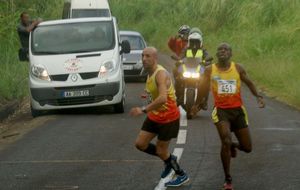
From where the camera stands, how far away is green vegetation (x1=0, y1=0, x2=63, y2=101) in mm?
19562

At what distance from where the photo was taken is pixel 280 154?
11.2 m

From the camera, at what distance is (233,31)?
36.3 m

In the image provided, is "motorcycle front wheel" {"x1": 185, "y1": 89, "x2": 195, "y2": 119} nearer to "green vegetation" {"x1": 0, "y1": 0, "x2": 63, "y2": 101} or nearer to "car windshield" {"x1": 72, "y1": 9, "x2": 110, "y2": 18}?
"green vegetation" {"x1": 0, "y1": 0, "x2": 63, "y2": 101}

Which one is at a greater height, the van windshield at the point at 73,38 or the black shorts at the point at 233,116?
the black shorts at the point at 233,116

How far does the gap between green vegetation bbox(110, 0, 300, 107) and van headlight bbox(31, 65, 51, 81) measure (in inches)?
230

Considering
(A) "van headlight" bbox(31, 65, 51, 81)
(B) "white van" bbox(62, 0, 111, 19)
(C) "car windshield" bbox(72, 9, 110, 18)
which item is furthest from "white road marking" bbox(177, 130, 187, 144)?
(B) "white van" bbox(62, 0, 111, 19)

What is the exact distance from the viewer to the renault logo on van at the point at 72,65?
16.2m

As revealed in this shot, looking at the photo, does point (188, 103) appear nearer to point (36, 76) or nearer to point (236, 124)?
point (36, 76)

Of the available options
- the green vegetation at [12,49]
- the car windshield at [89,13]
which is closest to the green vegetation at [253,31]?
the car windshield at [89,13]

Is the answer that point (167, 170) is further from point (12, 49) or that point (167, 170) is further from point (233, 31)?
point (233, 31)

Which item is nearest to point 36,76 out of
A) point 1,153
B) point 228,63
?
point 1,153

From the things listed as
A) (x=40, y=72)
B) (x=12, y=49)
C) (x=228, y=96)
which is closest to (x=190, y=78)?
(x=40, y=72)

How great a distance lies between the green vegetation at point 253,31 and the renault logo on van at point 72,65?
525 centimetres

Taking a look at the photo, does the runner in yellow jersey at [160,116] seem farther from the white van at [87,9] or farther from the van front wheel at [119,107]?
the white van at [87,9]
